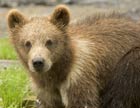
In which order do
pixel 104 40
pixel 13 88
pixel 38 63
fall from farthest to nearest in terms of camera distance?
Result: pixel 13 88 < pixel 104 40 < pixel 38 63

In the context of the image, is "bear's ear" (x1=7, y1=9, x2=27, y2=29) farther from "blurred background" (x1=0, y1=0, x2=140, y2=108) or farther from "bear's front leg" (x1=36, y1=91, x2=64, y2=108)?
"bear's front leg" (x1=36, y1=91, x2=64, y2=108)

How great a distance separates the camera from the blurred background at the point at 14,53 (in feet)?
28.7

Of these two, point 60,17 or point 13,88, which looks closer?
point 60,17

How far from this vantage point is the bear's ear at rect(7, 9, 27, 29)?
8164mm

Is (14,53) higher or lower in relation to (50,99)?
lower

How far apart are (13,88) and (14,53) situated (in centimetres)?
233

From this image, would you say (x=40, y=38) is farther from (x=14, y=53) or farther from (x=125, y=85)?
(x=14, y=53)

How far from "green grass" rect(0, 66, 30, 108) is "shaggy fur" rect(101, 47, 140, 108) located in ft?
3.93

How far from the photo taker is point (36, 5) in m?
18.4

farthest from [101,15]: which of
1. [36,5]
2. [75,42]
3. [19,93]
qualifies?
[36,5]

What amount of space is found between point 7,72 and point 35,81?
1492 millimetres

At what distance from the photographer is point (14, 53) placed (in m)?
11.2

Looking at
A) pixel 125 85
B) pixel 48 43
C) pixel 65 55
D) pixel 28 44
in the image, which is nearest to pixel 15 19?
pixel 28 44

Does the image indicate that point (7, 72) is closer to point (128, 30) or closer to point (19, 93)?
point (19, 93)
